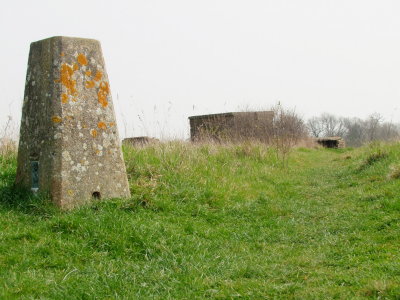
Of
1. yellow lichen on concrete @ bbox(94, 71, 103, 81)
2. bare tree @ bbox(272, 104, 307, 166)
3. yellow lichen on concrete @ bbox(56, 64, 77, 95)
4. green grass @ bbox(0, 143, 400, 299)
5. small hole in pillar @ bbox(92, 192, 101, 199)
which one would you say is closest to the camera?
green grass @ bbox(0, 143, 400, 299)

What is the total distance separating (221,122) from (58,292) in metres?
16.3

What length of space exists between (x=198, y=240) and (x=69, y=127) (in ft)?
7.80

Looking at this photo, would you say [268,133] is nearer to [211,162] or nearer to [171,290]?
[211,162]

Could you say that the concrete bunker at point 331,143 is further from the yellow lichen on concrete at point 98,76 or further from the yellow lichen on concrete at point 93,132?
the yellow lichen on concrete at point 93,132

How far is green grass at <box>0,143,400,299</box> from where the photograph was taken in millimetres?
4020

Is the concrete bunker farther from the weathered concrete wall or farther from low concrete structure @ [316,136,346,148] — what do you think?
the weathered concrete wall

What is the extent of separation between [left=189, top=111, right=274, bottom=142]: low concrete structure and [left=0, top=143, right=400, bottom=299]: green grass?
869 centimetres

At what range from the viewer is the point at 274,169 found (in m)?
12.3

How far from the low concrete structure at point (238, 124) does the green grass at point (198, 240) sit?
8687mm

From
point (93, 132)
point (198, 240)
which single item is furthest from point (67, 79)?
point (198, 240)

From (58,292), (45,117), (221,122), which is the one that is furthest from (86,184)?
(221,122)

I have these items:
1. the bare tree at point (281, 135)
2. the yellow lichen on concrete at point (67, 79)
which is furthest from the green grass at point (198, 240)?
the bare tree at point (281, 135)

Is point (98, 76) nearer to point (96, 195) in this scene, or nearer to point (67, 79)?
point (67, 79)

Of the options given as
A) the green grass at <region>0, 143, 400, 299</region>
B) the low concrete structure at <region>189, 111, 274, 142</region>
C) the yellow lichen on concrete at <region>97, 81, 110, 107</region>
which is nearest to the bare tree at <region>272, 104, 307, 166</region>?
the low concrete structure at <region>189, 111, 274, 142</region>
